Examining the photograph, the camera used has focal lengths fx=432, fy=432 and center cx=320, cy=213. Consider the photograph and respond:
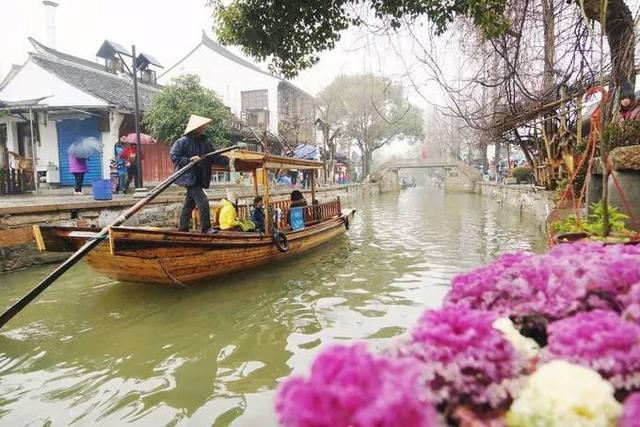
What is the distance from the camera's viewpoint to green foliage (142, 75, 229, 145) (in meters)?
15.7

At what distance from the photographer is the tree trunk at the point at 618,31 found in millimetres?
4395

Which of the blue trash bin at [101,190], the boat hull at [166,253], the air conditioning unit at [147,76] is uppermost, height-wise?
the air conditioning unit at [147,76]

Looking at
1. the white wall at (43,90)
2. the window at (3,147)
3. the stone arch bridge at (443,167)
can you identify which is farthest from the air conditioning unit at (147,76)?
the stone arch bridge at (443,167)

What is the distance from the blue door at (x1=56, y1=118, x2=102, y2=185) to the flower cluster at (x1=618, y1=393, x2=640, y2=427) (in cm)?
1667

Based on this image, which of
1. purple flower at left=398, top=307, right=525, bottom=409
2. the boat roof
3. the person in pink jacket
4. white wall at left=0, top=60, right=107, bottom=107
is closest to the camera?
purple flower at left=398, top=307, right=525, bottom=409

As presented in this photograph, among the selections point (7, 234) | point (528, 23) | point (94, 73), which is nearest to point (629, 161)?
point (528, 23)

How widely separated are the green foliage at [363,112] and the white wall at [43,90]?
19800mm

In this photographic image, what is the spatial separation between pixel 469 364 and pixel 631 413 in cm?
33

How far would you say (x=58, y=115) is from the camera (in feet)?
49.2

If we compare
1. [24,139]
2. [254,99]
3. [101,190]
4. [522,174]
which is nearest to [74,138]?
[24,139]

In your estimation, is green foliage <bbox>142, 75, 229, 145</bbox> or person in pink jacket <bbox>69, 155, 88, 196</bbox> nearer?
person in pink jacket <bbox>69, 155, 88, 196</bbox>

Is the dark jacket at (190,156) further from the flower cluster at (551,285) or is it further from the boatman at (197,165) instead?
the flower cluster at (551,285)

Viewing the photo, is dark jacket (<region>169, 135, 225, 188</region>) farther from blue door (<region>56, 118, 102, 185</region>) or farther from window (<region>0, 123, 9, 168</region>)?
window (<region>0, 123, 9, 168</region>)

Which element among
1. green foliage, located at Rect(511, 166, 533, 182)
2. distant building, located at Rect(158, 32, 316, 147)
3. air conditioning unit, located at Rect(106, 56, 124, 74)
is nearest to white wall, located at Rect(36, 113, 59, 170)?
air conditioning unit, located at Rect(106, 56, 124, 74)
